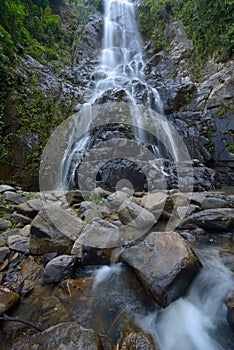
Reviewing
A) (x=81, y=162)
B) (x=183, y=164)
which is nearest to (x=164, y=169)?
(x=183, y=164)

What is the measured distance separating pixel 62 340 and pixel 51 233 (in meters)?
1.30

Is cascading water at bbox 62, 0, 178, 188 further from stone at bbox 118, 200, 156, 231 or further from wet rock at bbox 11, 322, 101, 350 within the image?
wet rock at bbox 11, 322, 101, 350

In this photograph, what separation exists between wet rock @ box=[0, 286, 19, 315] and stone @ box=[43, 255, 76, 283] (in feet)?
1.08

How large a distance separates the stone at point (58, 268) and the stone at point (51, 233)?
0.21 meters

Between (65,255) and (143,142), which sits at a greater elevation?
(143,142)

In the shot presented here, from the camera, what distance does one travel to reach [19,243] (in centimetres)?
255

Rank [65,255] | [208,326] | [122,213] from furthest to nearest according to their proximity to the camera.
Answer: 1. [122,213]
2. [65,255]
3. [208,326]

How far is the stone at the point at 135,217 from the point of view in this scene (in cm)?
307

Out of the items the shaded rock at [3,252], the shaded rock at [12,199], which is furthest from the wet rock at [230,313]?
the shaded rock at [12,199]

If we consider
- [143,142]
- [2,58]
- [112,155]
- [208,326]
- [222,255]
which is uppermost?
[2,58]

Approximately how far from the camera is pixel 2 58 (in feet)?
24.9

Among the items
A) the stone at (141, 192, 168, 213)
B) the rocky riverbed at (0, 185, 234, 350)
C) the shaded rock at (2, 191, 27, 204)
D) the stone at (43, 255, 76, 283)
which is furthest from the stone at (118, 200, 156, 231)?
the shaded rock at (2, 191, 27, 204)

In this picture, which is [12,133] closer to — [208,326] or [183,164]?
[183,164]

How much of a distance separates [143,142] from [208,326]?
7.11 m
